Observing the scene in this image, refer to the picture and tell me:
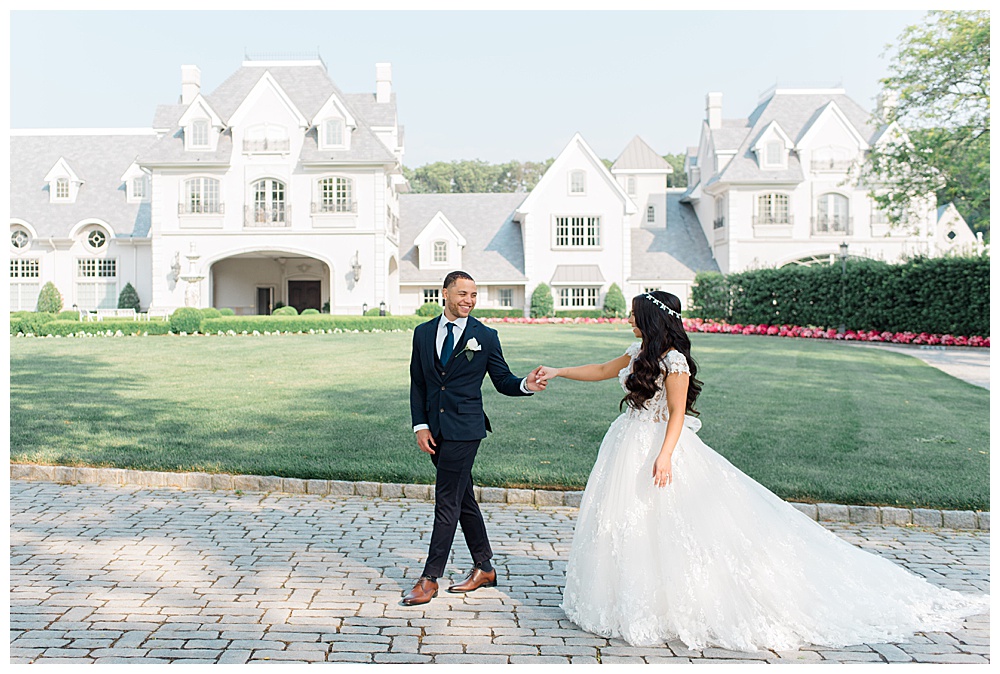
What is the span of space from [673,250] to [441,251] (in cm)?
1236

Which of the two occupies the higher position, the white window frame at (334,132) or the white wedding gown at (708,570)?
the white window frame at (334,132)

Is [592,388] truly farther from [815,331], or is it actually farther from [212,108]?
[212,108]

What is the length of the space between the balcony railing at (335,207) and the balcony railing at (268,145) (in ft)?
9.27

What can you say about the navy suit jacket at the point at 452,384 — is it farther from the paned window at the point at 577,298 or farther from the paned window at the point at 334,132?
the paned window at the point at 577,298

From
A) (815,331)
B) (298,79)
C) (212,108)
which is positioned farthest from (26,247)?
(815,331)

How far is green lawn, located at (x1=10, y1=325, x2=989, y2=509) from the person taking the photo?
8422 millimetres

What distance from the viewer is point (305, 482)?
26.9 ft

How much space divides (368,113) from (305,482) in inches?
1531

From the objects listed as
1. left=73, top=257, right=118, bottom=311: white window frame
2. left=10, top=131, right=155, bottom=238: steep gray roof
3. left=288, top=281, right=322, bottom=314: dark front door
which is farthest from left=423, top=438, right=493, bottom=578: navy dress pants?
left=73, top=257, right=118, bottom=311: white window frame

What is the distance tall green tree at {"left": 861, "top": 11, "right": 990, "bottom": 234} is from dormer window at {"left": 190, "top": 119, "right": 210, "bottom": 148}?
2763cm

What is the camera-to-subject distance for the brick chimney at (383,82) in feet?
150

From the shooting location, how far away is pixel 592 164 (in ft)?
145

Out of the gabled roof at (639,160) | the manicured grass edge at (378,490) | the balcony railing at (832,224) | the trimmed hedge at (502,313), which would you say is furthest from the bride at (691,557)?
the gabled roof at (639,160)

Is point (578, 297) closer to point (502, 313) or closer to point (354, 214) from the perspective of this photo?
point (502, 313)
